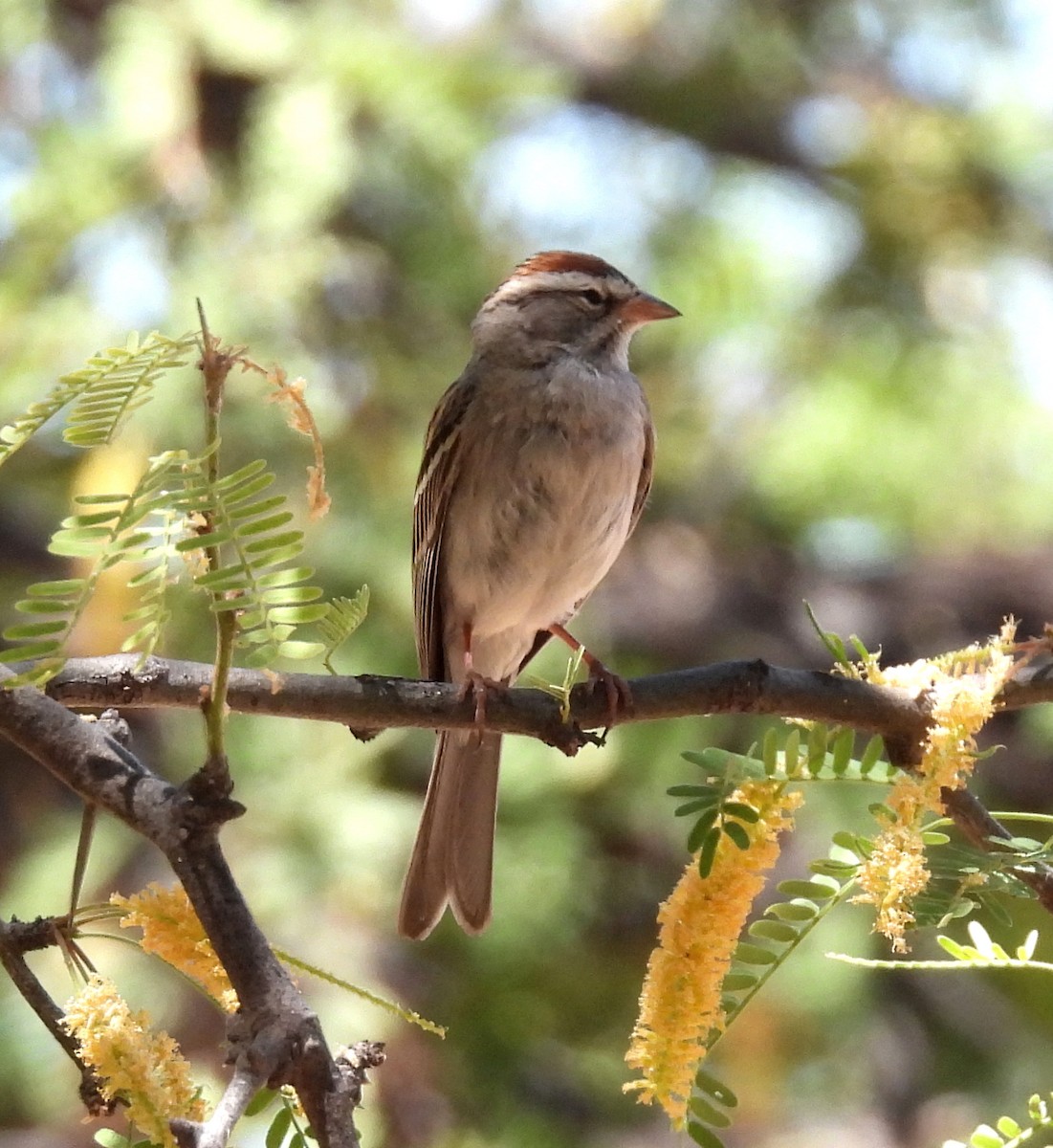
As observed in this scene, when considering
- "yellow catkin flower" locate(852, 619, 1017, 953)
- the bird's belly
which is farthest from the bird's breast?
"yellow catkin flower" locate(852, 619, 1017, 953)

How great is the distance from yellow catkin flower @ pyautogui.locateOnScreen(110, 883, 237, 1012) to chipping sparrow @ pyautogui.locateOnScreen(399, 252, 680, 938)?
1.76 meters

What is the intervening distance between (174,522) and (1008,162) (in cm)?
510

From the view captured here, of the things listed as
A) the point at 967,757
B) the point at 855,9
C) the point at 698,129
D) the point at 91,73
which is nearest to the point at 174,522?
the point at 967,757

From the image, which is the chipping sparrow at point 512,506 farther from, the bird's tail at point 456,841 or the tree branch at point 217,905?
the tree branch at point 217,905

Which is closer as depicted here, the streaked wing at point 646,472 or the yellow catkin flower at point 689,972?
the yellow catkin flower at point 689,972

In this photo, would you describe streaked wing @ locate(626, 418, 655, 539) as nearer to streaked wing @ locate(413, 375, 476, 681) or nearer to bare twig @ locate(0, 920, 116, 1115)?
streaked wing @ locate(413, 375, 476, 681)

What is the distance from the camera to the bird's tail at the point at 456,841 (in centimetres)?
292

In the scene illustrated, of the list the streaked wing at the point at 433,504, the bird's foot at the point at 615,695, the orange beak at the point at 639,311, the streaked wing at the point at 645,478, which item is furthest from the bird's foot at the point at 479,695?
the orange beak at the point at 639,311

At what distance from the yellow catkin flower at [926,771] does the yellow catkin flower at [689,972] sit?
11cm

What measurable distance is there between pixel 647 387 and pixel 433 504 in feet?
6.39

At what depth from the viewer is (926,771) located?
59.8 inches

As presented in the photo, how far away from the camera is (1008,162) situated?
578 centimetres

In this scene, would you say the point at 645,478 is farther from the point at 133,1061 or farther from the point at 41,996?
the point at 133,1061

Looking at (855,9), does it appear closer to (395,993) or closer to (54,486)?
(54,486)
